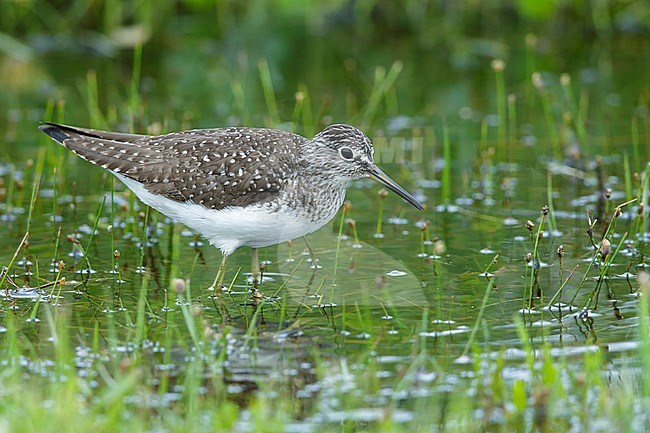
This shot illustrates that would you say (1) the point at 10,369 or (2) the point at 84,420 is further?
(1) the point at 10,369

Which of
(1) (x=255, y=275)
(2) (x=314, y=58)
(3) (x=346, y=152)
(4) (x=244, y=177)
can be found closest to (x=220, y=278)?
(1) (x=255, y=275)

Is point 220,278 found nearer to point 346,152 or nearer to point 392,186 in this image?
point 346,152

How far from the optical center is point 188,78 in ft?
51.2

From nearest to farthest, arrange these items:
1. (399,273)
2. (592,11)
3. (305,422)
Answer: (305,422) < (399,273) < (592,11)

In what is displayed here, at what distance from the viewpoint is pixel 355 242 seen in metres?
9.77

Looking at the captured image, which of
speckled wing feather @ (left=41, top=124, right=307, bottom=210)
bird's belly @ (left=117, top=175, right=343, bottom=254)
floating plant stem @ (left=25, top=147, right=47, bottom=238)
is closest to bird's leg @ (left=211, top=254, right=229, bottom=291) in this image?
bird's belly @ (left=117, top=175, right=343, bottom=254)

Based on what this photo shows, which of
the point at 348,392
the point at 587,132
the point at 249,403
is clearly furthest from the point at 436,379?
the point at 587,132

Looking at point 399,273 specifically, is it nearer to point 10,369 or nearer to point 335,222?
point 335,222

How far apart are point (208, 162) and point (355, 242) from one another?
1667 millimetres

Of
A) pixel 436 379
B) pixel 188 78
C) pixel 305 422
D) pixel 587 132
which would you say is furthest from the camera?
pixel 188 78

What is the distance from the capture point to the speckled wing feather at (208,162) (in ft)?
28.6

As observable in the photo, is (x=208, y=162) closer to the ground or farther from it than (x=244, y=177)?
farther from it

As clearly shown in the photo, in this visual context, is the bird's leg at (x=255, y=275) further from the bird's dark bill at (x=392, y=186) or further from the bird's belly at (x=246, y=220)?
the bird's dark bill at (x=392, y=186)

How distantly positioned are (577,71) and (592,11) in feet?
6.59
